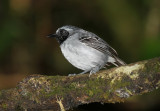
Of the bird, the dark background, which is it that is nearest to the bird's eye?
the bird

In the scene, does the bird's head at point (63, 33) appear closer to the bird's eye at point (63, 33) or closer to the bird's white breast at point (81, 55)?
the bird's eye at point (63, 33)

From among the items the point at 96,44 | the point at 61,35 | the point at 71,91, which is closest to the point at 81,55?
the point at 96,44

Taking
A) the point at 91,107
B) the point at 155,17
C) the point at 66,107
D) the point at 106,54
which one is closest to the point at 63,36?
the point at 106,54

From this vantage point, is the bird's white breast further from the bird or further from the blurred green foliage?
the blurred green foliage

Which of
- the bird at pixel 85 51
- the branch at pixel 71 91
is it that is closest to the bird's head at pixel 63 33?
the bird at pixel 85 51

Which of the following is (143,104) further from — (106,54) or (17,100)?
(17,100)

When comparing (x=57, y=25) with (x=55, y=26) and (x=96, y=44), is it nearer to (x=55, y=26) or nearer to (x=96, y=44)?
(x=55, y=26)
